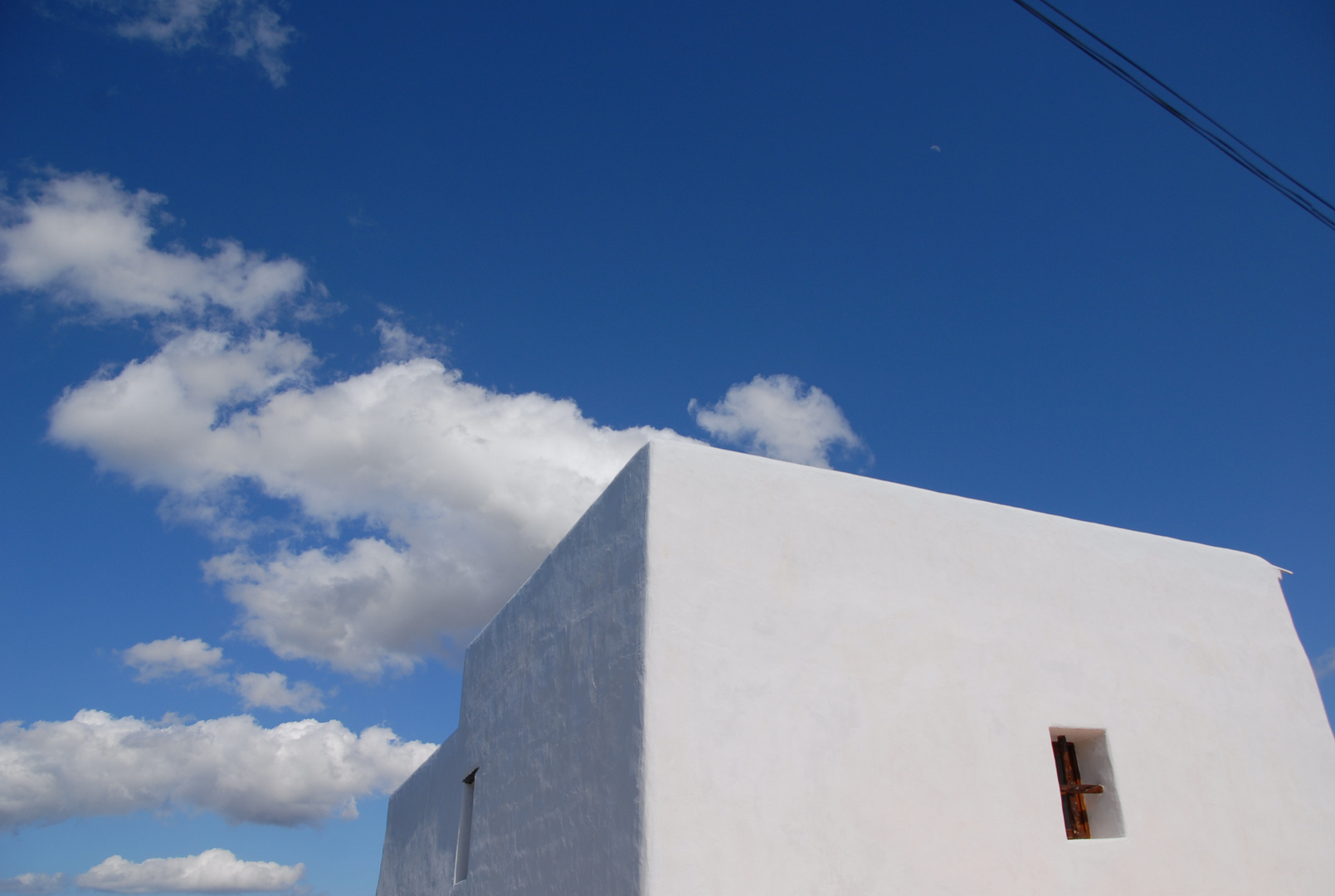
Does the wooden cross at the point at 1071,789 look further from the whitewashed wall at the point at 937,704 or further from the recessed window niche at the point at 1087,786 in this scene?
the whitewashed wall at the point at 937,704

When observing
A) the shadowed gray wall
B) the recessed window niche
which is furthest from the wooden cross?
the shadowed gray wall

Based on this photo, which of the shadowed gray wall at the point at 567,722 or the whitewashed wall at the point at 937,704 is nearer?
the whitewashed wall at the point at 937,704

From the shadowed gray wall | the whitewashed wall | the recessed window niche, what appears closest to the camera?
the whitewashed wall

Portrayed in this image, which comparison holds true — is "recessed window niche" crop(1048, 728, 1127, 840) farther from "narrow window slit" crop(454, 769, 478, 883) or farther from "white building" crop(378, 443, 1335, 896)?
"narrow window slit" crop(454, 769, 478, 883)

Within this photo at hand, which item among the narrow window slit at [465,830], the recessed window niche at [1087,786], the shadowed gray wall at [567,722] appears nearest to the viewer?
the shadowed gray wall at [567,722]

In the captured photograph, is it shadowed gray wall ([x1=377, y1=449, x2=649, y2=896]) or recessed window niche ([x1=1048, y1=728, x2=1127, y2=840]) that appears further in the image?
recessed window niche ([x1=1048, y1=728, x2=1127, y2=840])

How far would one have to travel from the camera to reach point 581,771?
5.60 meters

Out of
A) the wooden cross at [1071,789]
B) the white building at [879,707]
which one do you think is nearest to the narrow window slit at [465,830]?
the white building at [879,707]

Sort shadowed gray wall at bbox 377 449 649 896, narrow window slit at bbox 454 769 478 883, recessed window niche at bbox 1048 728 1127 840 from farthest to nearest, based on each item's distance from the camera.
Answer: narrow window slit at bbox 454 769 478 883 → recessed window niche at bbox 1048 728 1127 840 → shadowed gray wall at bbox 377 449 649 896

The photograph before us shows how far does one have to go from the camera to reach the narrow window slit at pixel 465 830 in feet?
27.7

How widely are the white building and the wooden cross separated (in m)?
0.03

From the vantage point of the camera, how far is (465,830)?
858 cm

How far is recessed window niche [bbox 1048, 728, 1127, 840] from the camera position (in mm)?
6070

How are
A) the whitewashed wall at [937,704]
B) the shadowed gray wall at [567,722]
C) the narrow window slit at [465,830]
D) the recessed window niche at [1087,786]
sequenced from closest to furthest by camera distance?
the whitewashed wall at [937,704]
the shadowed gray wall at [567,722]
the recessed window niche at [1087,786]
the narrow window slit at [465,830]
